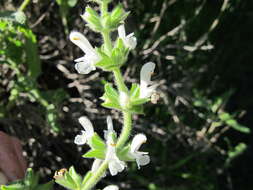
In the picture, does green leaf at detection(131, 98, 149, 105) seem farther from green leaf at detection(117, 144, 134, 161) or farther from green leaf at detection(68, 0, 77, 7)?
green leaf at detection(68, 0, 77, 7)

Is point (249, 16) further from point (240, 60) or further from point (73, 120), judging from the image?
point (73, 120)

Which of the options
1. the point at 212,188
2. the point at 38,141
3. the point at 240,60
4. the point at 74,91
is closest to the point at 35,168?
the point at 38,141

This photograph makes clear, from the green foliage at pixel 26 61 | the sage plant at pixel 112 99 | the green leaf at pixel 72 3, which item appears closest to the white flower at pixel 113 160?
the sage plant at pixel 112 99

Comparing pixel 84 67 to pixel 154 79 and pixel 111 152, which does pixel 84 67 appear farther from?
pixel 154 79

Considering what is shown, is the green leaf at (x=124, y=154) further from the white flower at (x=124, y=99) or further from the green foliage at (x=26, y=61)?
the green foliage at (x=26, y=61)

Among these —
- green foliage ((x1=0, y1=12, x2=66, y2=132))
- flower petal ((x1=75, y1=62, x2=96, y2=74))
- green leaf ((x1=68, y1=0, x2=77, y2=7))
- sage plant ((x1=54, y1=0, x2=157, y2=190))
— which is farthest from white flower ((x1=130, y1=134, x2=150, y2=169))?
green leaf ((x1=68, y1=0, x2=77, y2=7))

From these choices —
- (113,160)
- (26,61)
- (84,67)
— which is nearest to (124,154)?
(113,160)

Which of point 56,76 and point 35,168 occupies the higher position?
point 56,76

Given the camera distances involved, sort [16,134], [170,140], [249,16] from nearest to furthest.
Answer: [16,134], [170,140], [249,16]
